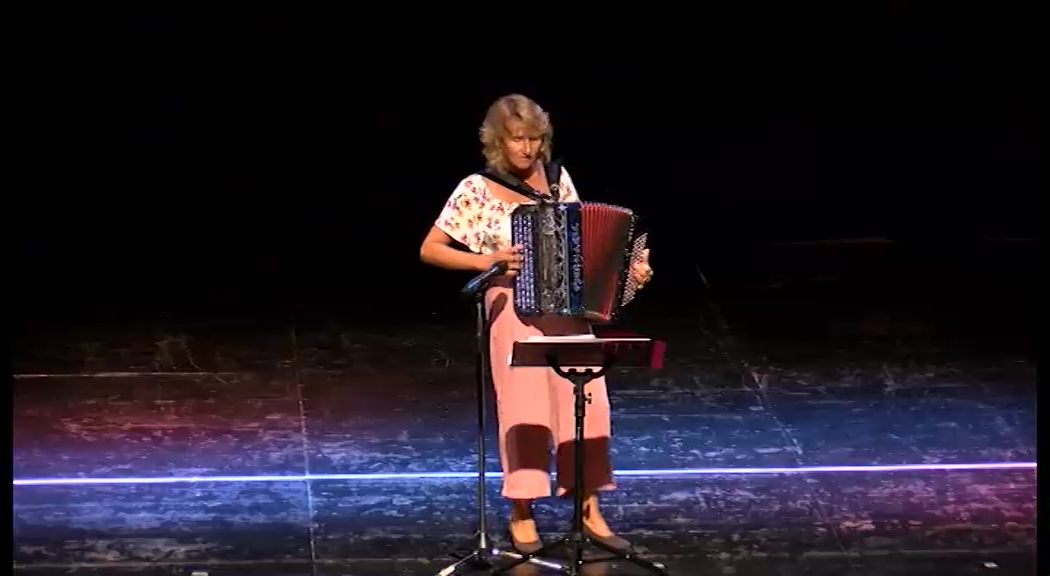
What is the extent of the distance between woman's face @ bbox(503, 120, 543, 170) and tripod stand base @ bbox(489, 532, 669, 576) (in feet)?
2.94

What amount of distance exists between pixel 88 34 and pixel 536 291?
15.5ft

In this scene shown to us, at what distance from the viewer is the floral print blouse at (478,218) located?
365 cm

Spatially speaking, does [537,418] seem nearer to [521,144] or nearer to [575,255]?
[575,255]

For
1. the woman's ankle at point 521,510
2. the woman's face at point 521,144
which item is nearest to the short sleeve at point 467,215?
the woman's face at point 521,144

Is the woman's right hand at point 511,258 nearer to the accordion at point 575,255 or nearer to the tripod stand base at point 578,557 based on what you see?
the accordion at point 575,255

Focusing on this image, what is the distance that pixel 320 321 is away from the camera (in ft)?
21.7

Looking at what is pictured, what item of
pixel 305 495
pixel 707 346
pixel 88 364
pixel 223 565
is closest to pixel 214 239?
pixel 88 364

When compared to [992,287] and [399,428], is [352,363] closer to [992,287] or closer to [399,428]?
[399,428]

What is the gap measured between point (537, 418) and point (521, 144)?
26.7 inches

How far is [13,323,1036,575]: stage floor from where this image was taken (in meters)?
3.92

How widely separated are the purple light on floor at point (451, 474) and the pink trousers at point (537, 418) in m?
0.76

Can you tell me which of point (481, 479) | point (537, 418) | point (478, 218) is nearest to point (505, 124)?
point (478, 218)

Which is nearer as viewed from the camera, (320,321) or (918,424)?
(918,424)

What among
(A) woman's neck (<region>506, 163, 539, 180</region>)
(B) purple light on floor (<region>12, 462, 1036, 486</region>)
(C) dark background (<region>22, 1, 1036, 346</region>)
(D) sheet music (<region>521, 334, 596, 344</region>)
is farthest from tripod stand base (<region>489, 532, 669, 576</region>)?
(C) dark background (<region>22, 1, 1036, 346</region>)
